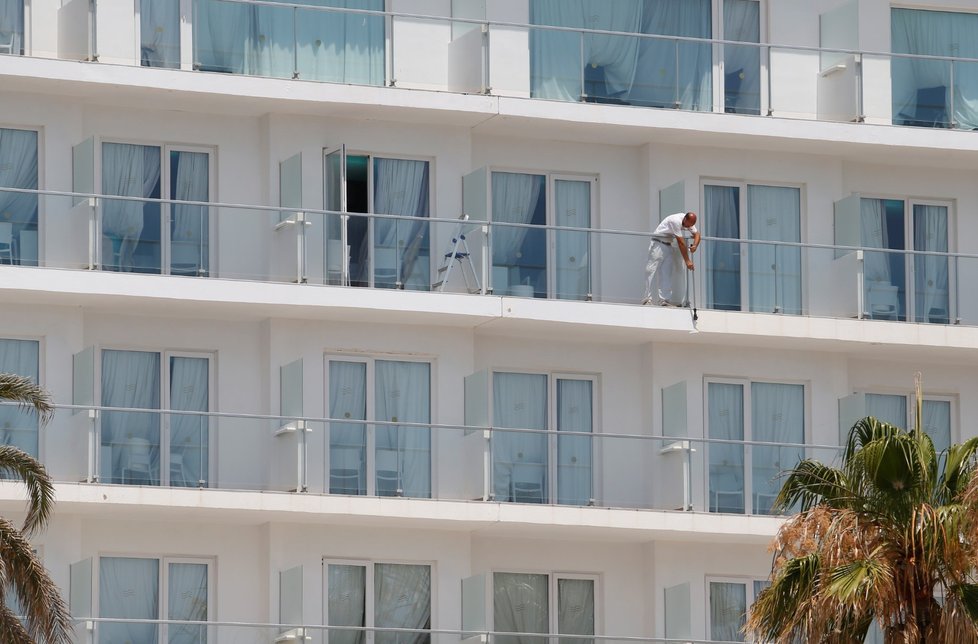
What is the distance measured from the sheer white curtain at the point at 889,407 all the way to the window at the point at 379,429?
6977 millimetres

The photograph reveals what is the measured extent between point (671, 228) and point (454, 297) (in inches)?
135

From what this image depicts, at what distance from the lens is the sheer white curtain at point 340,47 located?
43.1 m

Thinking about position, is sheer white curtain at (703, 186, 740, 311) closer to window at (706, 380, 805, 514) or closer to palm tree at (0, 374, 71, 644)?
window at (706, 380, 805, 514)

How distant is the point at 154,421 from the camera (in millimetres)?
41375

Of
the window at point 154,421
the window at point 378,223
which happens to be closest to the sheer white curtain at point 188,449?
the window at point 154,421

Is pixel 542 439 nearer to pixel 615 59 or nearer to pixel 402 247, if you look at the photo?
pixel 402 247

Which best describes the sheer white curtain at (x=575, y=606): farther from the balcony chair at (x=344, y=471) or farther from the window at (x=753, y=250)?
the window at (x=753, y=250)

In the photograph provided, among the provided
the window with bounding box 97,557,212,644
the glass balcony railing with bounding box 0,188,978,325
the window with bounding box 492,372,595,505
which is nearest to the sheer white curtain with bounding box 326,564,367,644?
the window with bounding box 97,557,212,644

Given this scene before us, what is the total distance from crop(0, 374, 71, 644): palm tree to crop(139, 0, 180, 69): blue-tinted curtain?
738cm

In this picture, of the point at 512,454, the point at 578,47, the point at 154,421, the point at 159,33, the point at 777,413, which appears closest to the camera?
the point at 154,421

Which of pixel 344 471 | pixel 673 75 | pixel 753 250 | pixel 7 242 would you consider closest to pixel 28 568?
pixel 7 242

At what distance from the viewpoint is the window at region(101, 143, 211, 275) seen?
1647 inches

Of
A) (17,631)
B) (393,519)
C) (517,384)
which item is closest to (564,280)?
(517,384)

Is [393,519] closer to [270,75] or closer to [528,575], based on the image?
[528,575]
